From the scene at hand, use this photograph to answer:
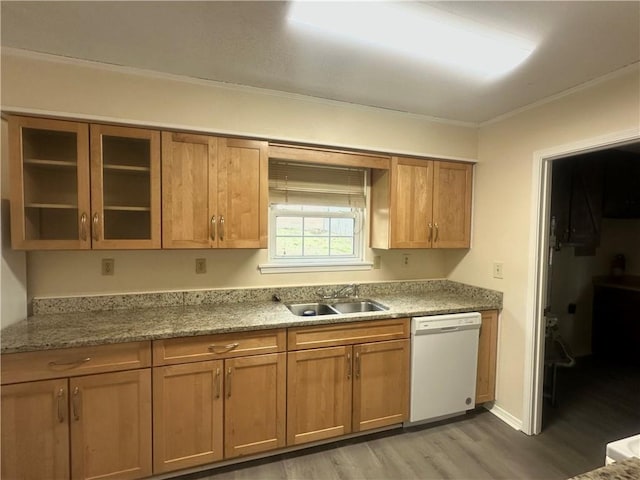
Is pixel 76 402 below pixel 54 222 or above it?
below

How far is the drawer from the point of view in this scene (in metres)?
1.79

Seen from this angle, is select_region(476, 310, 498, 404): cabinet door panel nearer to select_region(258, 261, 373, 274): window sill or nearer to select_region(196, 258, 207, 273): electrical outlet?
select_region(258, 261, 373, 274): window sill

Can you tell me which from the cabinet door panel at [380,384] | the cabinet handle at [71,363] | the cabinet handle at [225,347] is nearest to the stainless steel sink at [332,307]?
the cabinet door panel at [380,384]

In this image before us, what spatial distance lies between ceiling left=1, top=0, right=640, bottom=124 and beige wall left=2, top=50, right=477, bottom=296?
0.09 metres

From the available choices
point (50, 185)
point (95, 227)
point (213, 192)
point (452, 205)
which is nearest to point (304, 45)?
point (213, 192)

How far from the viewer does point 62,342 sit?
5.23ft

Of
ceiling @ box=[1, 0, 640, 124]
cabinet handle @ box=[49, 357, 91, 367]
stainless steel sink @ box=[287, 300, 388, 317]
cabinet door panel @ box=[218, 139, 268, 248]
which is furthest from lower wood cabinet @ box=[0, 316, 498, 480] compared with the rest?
ceiling @ box=[1, 0, 640, 124]

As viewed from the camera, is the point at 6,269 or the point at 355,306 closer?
the point at 6,269

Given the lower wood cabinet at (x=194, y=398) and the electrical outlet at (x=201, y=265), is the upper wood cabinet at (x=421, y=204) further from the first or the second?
the electrical outlet at (x=201, y=265)

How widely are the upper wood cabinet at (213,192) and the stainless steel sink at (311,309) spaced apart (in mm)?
596

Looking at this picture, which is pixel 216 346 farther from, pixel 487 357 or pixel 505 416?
pixel 505 416

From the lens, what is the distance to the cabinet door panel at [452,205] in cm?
276

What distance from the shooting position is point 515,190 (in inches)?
97.3

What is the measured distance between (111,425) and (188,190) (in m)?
1.41
